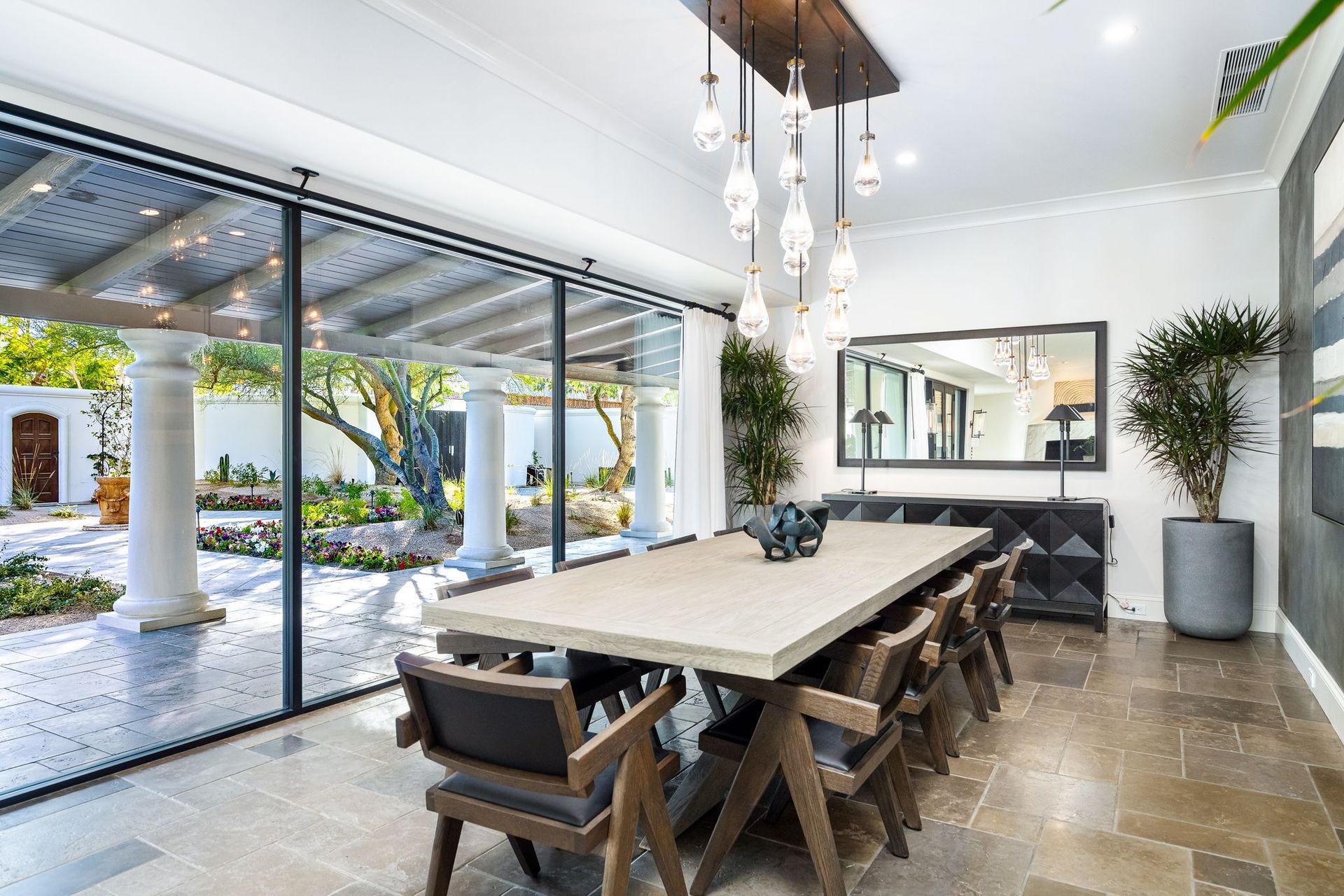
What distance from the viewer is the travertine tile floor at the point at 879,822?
7.52 feet

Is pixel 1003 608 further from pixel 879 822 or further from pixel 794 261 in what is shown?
pixel 794 261

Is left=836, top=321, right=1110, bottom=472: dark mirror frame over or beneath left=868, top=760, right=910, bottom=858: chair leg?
over

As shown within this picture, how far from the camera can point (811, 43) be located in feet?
11.4

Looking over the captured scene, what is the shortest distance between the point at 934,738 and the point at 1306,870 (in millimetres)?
1089

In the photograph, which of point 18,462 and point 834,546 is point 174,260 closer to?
point 18,462

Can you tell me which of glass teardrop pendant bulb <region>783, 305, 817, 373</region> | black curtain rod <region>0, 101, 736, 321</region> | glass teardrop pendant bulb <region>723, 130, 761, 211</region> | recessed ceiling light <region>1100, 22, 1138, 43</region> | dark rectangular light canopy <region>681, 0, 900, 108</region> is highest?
recessed ceiling light <region>1100, 22, 1138, 43</region>

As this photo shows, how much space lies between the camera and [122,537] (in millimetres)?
3090

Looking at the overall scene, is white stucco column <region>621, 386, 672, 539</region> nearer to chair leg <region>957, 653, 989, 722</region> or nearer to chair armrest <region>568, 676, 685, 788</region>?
chair leg <region>957, 653, 989, 722</region>

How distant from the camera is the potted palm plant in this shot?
4867 mm

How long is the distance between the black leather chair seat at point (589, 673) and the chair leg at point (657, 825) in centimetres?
65

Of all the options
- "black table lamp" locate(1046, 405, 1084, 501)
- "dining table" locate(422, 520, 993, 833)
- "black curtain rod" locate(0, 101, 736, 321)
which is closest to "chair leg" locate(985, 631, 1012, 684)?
"dining table" locate(422, 520, 993, 833)

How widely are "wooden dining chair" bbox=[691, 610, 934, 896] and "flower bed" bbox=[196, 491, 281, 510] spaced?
7.40 ft

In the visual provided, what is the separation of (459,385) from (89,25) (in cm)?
232

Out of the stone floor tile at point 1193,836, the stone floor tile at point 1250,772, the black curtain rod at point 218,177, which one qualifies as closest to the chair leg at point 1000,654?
the stone floor tile at point 1250,772
